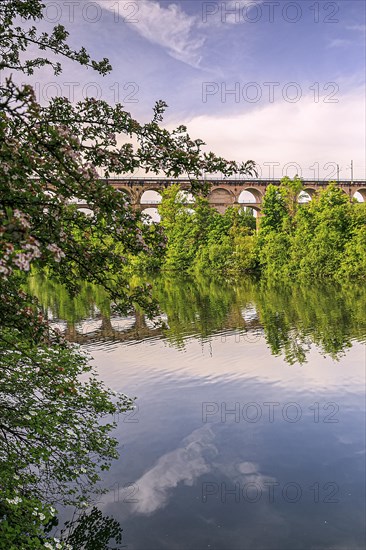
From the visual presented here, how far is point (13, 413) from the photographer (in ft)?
27.5

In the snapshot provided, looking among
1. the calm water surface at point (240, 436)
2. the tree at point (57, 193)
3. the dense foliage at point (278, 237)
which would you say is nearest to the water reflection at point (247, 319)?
the calm water surface at point (240, 436)

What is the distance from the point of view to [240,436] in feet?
40.9

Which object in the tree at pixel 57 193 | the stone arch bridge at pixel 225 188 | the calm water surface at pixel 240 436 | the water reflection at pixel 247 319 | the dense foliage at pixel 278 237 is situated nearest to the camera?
the tree at pixel 57 193

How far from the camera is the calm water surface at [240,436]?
884cm

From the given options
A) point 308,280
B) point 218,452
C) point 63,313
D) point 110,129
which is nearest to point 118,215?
point 110,129

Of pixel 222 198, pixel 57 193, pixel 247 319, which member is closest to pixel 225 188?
pixel 222 198

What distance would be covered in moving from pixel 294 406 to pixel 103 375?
24.0 feet

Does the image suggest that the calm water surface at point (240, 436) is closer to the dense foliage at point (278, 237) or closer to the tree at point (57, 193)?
the tree at point (57, 193)

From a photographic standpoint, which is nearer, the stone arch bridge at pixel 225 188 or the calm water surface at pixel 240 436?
the calm water surface at pixel 240 436

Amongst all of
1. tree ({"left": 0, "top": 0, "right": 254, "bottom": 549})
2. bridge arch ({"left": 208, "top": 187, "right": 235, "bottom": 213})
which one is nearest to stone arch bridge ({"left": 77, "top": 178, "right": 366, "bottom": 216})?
bridge arch ({"left": 208, "top": 187, "right": 235, "bottom": 213})

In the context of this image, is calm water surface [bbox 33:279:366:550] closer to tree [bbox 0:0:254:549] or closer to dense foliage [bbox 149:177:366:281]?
tree [bbox 0:0:254:549]

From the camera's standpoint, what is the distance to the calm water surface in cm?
884

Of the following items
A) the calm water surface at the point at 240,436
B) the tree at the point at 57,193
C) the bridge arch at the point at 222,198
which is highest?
the bridge arch at the point at 222,198

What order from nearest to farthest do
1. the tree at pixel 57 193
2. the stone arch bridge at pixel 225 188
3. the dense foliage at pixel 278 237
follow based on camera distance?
1. the tree at pixel 57 193
2. the dense foliage at pixel 278 237
3. the stone arch bridge at pixel 225 188
